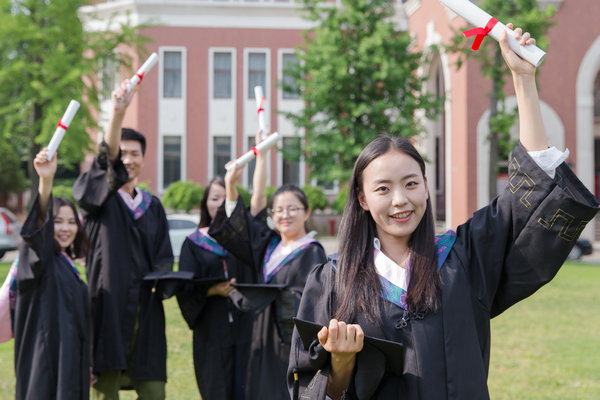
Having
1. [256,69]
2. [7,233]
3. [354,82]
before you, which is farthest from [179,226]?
[256,69]

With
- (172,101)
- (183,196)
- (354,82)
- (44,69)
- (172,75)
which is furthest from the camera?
(172,75)

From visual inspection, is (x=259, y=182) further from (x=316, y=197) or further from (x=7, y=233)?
(x=316, y=197)

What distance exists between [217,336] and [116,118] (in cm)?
159

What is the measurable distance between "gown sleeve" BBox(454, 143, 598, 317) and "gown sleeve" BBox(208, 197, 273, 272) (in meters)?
2.29

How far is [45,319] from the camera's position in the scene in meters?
3.66

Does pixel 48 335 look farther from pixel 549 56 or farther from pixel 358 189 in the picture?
pixel 549 56

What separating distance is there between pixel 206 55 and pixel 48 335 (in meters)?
23.5

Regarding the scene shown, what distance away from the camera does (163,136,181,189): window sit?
86.6 feet

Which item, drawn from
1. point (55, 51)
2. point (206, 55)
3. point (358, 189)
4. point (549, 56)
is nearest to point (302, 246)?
point (358, 189)

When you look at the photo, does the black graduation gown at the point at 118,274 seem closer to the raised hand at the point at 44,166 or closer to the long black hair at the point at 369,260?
the raised hand at the point at 44,166

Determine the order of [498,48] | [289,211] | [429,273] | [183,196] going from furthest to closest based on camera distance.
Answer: [183,196] < [498,48] < [289,211] < [429,273]

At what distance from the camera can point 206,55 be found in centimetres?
2622

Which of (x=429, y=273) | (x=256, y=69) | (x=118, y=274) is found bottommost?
(x=118, y=274)

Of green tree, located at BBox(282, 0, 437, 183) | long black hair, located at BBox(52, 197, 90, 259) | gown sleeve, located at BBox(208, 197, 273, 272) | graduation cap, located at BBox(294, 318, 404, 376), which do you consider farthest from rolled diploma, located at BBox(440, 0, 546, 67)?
green tree, located at BBox(282, 0, 437, 183)
